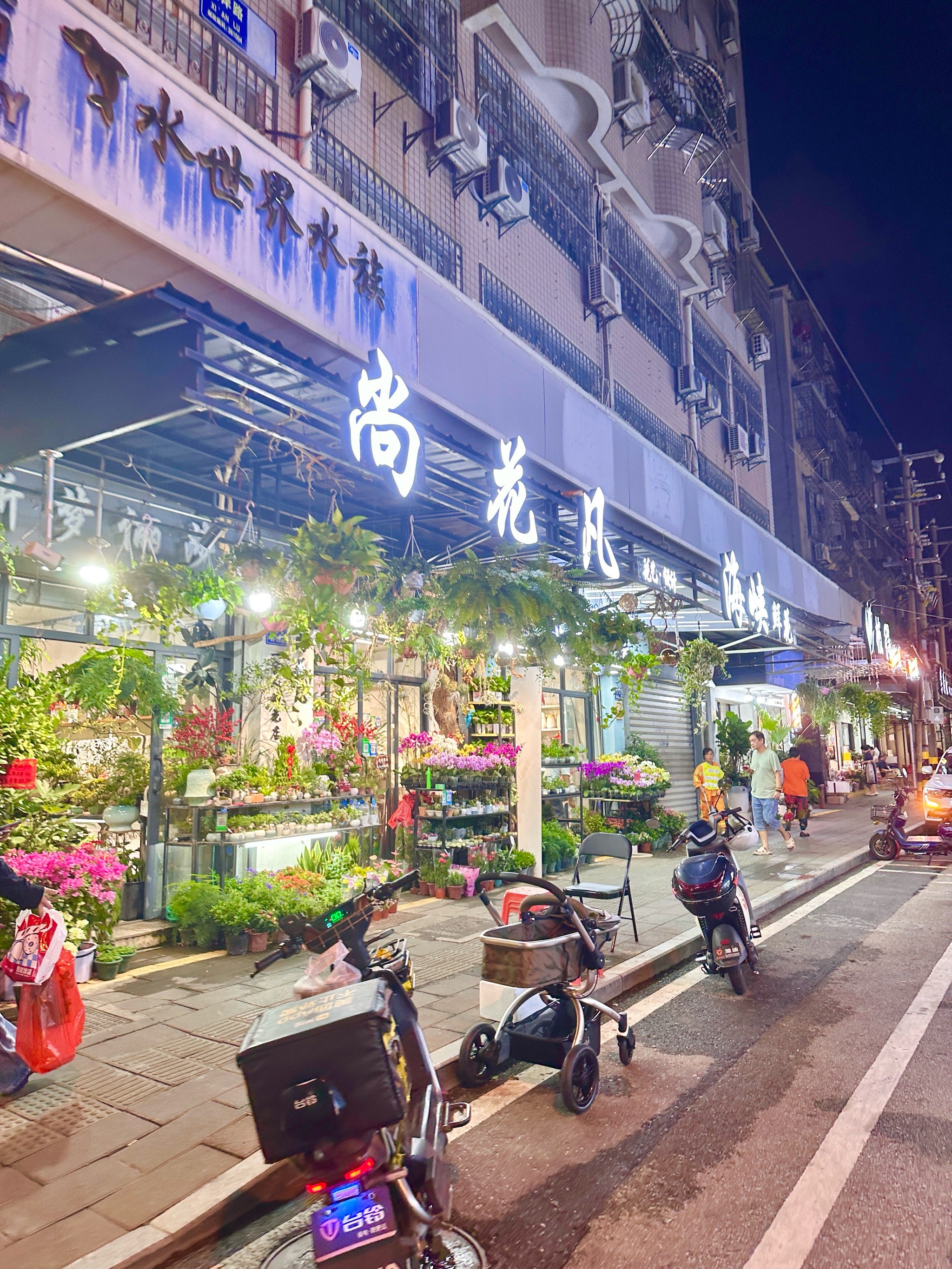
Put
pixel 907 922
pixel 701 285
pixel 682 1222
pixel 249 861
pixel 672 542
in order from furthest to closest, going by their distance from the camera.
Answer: pixel 701 285
pixel 672 542
pixel 907 922
pixel 249 861
pixel 682 1222

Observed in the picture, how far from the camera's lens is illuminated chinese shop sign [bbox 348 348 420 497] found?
673 cm

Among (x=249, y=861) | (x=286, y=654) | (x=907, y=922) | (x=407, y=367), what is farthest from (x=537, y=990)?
(x=907, y=922)

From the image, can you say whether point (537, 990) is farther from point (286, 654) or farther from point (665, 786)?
point (665, 786)

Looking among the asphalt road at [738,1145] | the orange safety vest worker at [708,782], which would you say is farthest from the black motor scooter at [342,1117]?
the orange safety vest worker at [708,782]

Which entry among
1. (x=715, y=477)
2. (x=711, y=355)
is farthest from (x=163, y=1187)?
(x=711, y=355)

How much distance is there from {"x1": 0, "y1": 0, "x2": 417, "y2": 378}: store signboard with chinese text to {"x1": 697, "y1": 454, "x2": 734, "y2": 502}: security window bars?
17.1m

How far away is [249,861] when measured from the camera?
8.91 meters

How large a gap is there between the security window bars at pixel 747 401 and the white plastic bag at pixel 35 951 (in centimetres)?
2596

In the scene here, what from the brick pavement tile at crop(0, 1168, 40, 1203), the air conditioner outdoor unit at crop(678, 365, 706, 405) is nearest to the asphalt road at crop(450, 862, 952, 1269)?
the brick pavement tile at crop(0, 1168, 40, 1203)

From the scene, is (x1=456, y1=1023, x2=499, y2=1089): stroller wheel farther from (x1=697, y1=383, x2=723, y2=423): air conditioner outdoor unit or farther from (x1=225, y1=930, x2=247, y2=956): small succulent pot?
(x1=697, y1=383, x2=723, y2=423): air conditioner outdoor unit

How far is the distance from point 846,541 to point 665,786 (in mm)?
29852

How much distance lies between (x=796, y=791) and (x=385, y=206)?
14334 mm

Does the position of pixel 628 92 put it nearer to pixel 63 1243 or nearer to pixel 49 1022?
pixel 49 1022

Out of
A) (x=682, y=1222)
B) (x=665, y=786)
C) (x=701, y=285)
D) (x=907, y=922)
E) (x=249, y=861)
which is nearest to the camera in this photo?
(x=682, y=1222)
